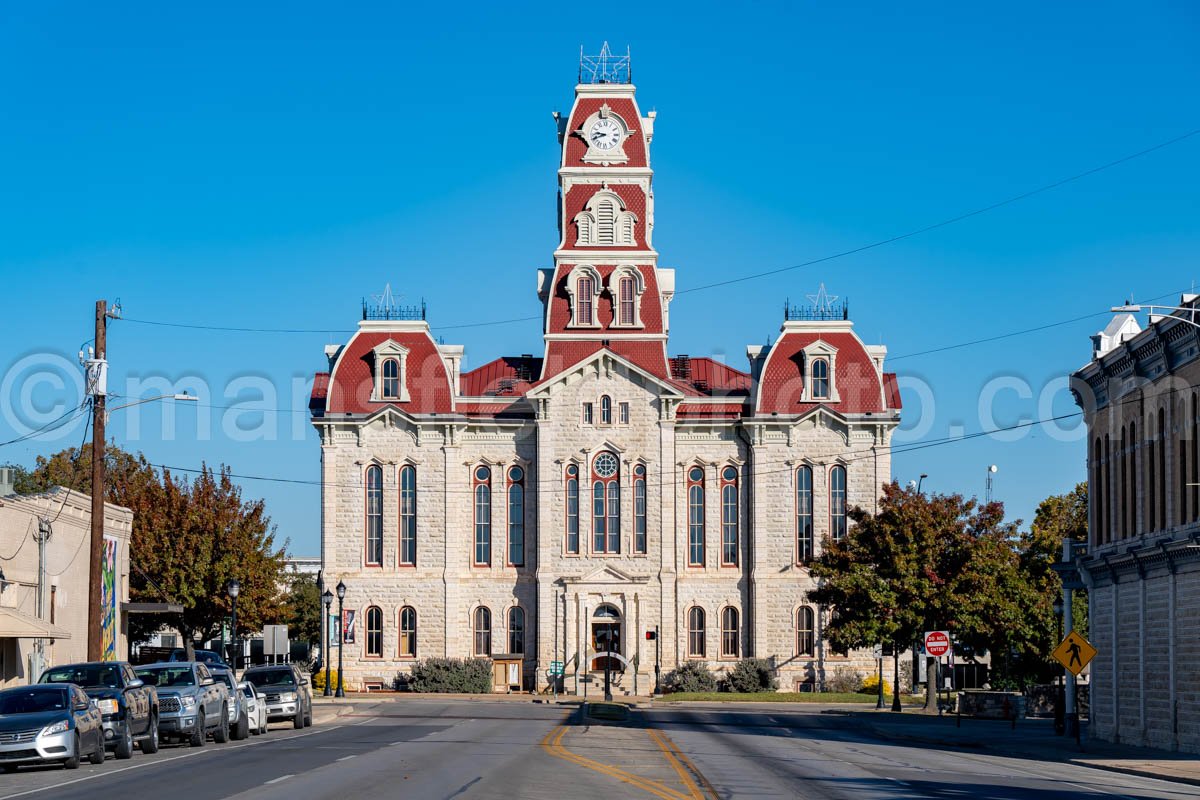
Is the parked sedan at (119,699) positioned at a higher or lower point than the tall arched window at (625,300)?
lower

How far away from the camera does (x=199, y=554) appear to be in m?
76.1

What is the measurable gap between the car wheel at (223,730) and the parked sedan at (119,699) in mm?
3880

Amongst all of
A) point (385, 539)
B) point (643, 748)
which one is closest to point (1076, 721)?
point (643, 748)

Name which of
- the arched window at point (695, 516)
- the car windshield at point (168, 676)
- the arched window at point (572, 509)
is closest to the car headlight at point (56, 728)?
the car windshield at point (168, 676)

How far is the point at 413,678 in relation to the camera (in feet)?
242

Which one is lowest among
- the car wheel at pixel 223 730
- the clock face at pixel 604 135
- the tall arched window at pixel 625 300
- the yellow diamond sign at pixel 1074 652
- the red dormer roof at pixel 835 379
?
the car wheel at pixel 223 730

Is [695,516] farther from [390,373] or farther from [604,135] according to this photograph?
[604,135]

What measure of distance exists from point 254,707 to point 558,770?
15.0 metres

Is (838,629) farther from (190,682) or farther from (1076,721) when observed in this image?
(190,682)

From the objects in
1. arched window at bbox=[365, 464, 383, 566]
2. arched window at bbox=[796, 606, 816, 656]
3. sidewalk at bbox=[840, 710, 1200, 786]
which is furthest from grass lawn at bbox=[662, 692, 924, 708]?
arched window at bbox=[365, 464, 383, 566]

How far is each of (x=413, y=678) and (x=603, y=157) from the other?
25216mm

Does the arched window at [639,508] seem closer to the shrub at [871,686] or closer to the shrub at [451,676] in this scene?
the shrub at [451,676]

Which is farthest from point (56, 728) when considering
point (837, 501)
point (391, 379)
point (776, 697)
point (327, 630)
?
point (837, 501)

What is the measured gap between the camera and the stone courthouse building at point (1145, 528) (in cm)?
3856
